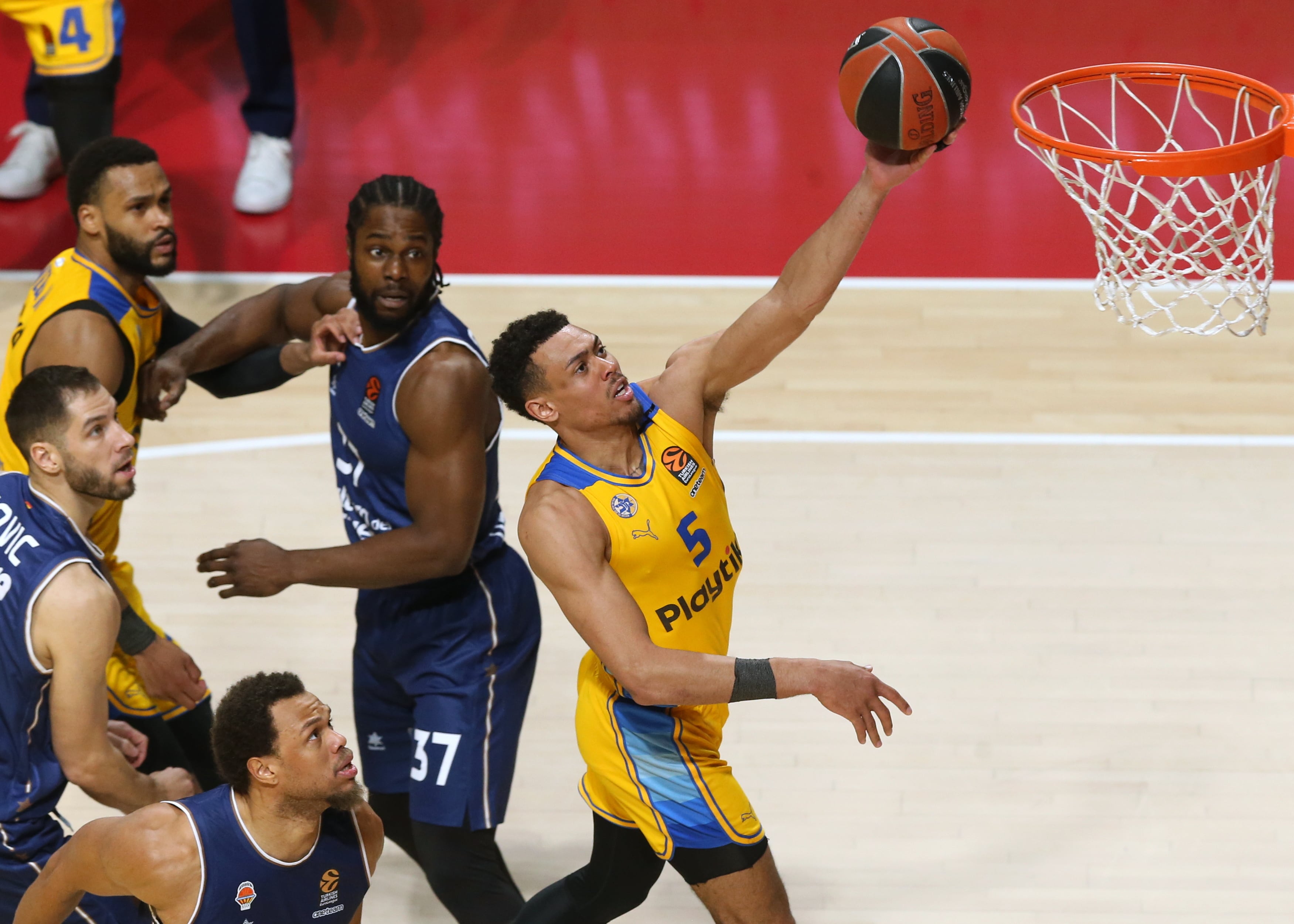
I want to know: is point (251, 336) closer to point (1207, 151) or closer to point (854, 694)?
point (854, 694)

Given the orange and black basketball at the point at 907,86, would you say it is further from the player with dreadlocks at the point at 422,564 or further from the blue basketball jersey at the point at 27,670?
the blue basketball jersey at the point at 27,670

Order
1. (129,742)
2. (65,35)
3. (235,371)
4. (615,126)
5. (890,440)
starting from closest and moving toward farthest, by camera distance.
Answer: (129,742) → (235,371) → (890,440) → (65,35) → (615,126)

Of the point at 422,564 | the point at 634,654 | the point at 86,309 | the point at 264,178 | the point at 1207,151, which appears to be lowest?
the point at 264,178

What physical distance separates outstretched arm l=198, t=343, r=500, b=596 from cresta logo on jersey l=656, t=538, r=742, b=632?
0.70m

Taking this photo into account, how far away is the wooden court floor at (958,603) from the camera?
4.73 m

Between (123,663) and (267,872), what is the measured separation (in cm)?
115

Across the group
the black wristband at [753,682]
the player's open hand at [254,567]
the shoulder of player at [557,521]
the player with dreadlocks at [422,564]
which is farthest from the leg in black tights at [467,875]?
the black wristband at [753,682]

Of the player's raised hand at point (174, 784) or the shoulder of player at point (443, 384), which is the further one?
the shoulder of player at point (443, 384)

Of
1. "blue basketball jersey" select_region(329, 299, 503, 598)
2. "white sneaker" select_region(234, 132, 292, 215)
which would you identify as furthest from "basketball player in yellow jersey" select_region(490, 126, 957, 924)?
"white sneaker" select_region(234, 132, 292, 215)

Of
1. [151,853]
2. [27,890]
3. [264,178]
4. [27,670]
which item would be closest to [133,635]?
[27,670]

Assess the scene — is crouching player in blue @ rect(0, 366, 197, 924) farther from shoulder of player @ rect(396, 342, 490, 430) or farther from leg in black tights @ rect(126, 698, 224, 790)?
shoulder of player @ rect(396, 342, 490, 430)

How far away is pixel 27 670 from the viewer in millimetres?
3477

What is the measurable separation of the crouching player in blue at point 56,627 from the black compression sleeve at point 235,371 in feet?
2.96

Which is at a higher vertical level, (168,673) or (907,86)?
(907,86)
